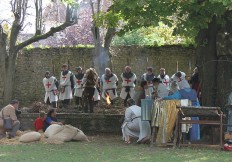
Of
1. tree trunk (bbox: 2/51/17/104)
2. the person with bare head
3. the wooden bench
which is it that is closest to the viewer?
the wooden bench

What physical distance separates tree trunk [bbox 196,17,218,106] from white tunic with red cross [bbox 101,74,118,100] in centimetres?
697

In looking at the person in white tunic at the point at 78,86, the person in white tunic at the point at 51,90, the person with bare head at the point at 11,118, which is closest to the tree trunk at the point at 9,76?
the person in white tunic at the point at 51,90

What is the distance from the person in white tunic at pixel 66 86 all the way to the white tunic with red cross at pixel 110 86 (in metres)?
1.30

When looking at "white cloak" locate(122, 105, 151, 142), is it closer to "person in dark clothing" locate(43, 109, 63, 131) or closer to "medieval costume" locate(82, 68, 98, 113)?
"person in dark clothing" locate(43, 109, 63, 131)

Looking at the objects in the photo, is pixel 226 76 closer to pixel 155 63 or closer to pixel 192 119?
pixel 192 119

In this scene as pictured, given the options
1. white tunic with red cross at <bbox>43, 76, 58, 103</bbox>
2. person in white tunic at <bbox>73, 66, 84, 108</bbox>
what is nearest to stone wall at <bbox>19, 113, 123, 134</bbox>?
person in white tunic at <bbox>73, 66, 84, 108</bbox>

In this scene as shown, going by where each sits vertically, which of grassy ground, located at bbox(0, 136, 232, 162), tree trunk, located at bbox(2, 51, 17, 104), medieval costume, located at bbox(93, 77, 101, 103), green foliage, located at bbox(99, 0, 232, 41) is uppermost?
green foliage, located at bbox(99, 0, 232, 41)

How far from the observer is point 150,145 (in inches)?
591

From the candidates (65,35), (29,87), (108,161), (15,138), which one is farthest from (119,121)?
(65,35)

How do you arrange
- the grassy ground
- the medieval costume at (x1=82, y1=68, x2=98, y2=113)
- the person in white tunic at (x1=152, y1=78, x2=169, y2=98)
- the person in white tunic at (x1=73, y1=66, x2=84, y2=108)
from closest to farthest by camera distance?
1. the grassy ground
2. the person in white tunic at (x1=152, y1=78, x2=169, y2=98)
3. the medieval costume at (x1=82, y1=68, x2=98, y2=113)
4. the person in white tunic at (x1=73, y1=66, x2=84, y2=108)

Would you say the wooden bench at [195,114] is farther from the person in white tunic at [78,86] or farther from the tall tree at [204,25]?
the person in white tunic at [78,86]

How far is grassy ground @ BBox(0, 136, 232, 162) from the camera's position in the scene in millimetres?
12492

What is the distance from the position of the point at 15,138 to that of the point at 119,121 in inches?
155

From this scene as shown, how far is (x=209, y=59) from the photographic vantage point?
16828 mm
